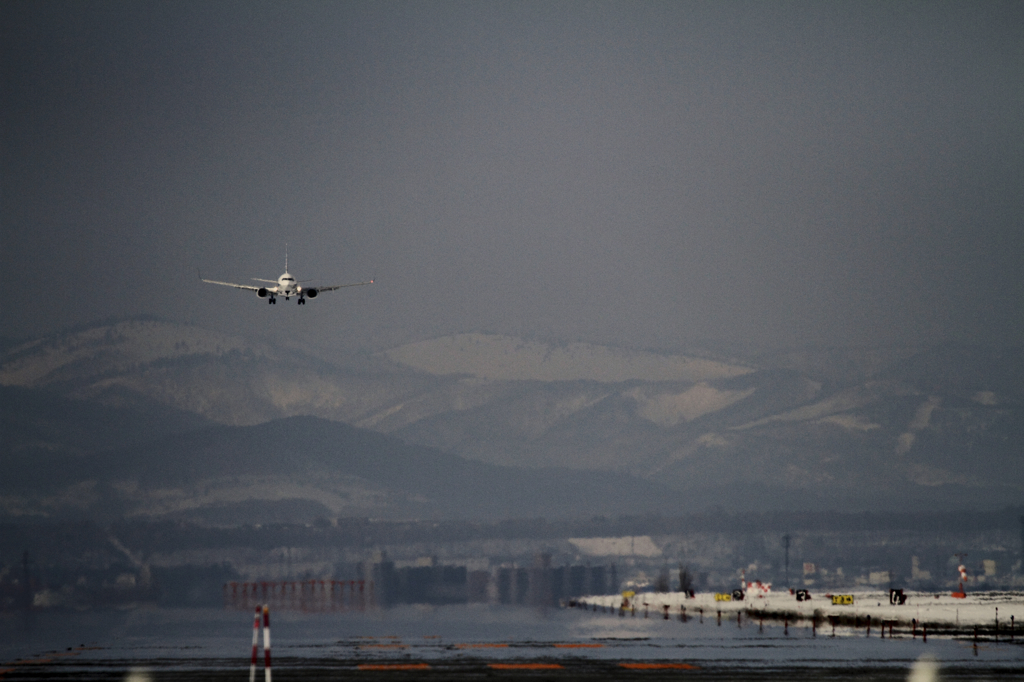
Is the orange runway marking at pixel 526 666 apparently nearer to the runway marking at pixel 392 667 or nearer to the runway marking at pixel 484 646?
the runway marking at pixel 392 667

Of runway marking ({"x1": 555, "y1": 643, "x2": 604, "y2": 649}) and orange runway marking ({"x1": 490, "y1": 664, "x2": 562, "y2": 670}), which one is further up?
orange runway marking ({"x1": 490, "y1": 664, "x2": 562, "y2": 670})

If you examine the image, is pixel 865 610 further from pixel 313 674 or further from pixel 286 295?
pixel 313 674

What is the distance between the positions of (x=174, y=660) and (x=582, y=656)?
24.7 metres

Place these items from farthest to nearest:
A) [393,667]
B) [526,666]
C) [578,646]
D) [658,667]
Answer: [578,646]
[526,666]
[393,667]
[658,667]

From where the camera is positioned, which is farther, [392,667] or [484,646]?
[484,646]

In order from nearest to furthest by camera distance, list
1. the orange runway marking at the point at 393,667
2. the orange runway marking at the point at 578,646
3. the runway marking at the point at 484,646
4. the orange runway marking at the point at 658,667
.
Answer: the orange runway marking at the point at 658,667, the orange runway marking at the point at 393,667, the orange runway marking at the point at 578,646, the runway marking at the point at 484,646

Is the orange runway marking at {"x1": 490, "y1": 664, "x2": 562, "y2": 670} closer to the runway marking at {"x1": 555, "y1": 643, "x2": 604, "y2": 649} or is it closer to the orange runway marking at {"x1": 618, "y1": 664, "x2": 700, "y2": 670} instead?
the orange runway marking at {"x1": 618, "y1": 664, "x2": 700, "y2": 670}

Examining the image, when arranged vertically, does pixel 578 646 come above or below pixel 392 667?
below

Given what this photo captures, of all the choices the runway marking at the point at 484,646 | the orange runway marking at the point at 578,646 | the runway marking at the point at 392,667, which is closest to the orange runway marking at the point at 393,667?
the runway marking at the point at 392,667

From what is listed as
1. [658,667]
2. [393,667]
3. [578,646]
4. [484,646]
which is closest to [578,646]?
[578,646]

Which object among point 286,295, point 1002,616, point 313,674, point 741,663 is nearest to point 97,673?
point 313,674

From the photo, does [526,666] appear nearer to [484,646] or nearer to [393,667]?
[393,667]

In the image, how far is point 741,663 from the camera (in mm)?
68250

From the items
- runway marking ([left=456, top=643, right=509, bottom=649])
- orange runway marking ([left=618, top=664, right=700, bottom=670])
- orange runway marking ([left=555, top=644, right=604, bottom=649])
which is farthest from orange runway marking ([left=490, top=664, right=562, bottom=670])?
runway marking ([left=456, top=643, right=509, bottom=649])
